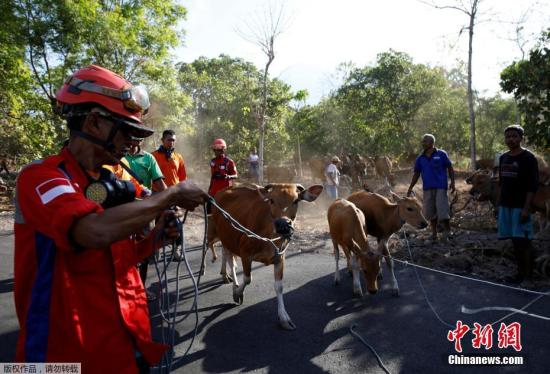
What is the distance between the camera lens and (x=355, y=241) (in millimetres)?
5867

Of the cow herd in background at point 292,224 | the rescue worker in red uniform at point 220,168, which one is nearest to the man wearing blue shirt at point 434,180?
the cow herd in background at point 292,224

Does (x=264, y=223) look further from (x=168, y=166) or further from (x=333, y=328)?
(x=168, y=166)

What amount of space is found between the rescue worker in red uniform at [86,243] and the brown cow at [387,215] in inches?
194

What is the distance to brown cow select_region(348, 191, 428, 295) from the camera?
6453 mm

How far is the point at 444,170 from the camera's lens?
8203mm

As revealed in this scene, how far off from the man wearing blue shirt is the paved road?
209 centimetres

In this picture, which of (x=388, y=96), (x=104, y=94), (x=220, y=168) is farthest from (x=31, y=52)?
(x=388, y=96)

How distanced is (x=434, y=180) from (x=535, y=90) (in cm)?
282

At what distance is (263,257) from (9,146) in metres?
18.0

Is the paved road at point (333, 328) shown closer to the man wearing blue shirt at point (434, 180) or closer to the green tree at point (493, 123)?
the man wearing blue shirt at point (434, 180)

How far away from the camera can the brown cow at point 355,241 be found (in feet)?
17.6

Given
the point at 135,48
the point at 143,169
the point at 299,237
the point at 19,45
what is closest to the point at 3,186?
the point at 19,45

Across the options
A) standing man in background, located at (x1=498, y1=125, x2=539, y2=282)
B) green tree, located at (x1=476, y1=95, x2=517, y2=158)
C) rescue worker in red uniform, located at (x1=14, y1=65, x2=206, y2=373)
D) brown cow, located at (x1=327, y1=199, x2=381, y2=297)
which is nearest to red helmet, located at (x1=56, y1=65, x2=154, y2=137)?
rescue worker in red uniform, located at (x1=14, y1=65, x2=206, y2=373)

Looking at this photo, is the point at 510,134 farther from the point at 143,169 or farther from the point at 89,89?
the point at 89,89
